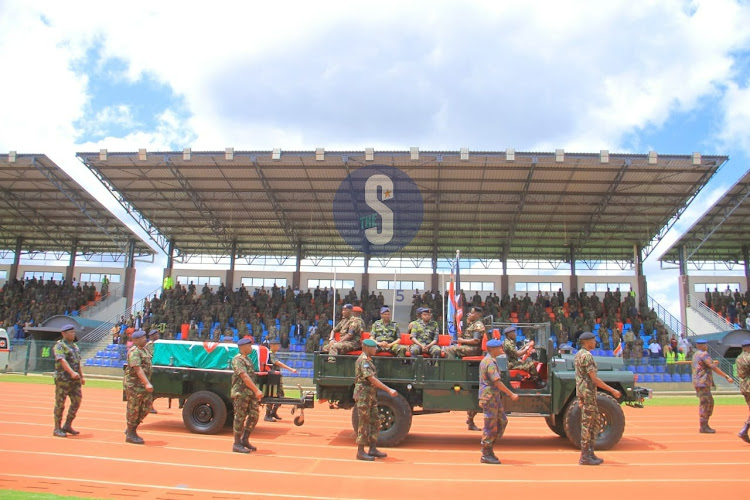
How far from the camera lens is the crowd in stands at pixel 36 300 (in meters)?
34.3

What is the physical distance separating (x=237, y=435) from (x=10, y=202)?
33.8 meters

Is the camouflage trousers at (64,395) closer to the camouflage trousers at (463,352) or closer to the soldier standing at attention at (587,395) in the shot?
the camouflage trousers at (463,352)

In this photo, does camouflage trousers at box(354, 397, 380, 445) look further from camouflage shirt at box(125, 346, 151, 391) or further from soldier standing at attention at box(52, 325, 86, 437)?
soldier standing at attention at box(52, 325, 86, 437)

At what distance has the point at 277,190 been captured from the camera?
31.0m

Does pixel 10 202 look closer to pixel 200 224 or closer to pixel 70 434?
pixel 200 224

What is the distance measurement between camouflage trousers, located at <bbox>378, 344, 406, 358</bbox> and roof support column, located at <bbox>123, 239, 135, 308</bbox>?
33.2 metres

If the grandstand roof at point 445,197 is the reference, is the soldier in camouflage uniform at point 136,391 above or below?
below

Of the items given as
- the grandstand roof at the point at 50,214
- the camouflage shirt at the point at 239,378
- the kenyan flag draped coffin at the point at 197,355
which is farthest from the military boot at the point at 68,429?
the grandstand roof at the point at 50,214

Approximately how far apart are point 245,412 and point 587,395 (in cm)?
511

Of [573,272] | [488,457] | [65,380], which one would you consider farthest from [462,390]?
[573,272]

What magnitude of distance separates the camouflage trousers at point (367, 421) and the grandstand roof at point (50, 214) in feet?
91.2

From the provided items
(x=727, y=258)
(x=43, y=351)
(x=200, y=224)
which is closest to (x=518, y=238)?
(x=727, y=258)

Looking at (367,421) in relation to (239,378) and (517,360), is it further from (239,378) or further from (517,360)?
(517,360)

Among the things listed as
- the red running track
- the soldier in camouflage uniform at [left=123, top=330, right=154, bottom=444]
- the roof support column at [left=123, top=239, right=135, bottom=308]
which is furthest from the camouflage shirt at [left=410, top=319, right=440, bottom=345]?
the roof support column at [left=123, top=239, right=135, bottom=308]
